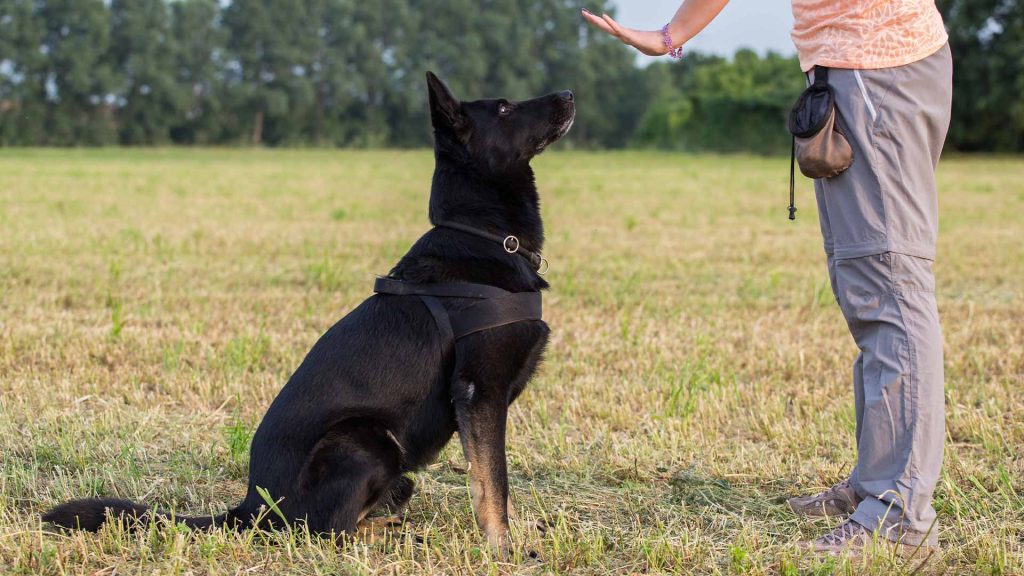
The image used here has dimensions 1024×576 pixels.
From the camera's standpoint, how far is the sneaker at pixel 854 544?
3045 millimetres

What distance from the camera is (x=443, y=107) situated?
350cm

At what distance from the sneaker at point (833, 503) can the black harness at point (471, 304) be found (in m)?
1.24

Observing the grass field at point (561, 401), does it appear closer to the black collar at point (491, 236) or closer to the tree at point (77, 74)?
the black collar at point (491, 236)

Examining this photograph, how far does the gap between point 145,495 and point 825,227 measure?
8.71 ft

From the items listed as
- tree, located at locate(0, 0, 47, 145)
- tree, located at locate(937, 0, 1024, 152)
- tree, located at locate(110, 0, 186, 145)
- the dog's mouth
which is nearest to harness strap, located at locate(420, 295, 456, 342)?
the dog's mouth

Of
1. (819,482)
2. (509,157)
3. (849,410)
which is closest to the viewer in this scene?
(509,157)

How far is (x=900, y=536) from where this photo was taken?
10.2ft

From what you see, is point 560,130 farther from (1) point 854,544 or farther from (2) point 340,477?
(1) point 854,544

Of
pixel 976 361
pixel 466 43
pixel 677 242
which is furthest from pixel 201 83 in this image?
pixel 976 361

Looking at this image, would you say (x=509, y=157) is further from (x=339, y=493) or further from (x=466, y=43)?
(x=466, y=43)

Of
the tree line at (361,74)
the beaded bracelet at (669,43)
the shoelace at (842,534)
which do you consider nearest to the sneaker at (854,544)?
the shoelace at (842,534)

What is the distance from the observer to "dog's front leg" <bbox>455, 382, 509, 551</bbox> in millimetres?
3191

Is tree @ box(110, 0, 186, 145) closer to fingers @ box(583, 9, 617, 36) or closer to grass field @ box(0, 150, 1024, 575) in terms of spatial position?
grass field @ box(0, 150, 1024, 575)

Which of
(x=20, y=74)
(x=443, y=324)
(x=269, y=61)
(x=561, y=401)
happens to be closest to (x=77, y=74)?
(x=20, y=74)
